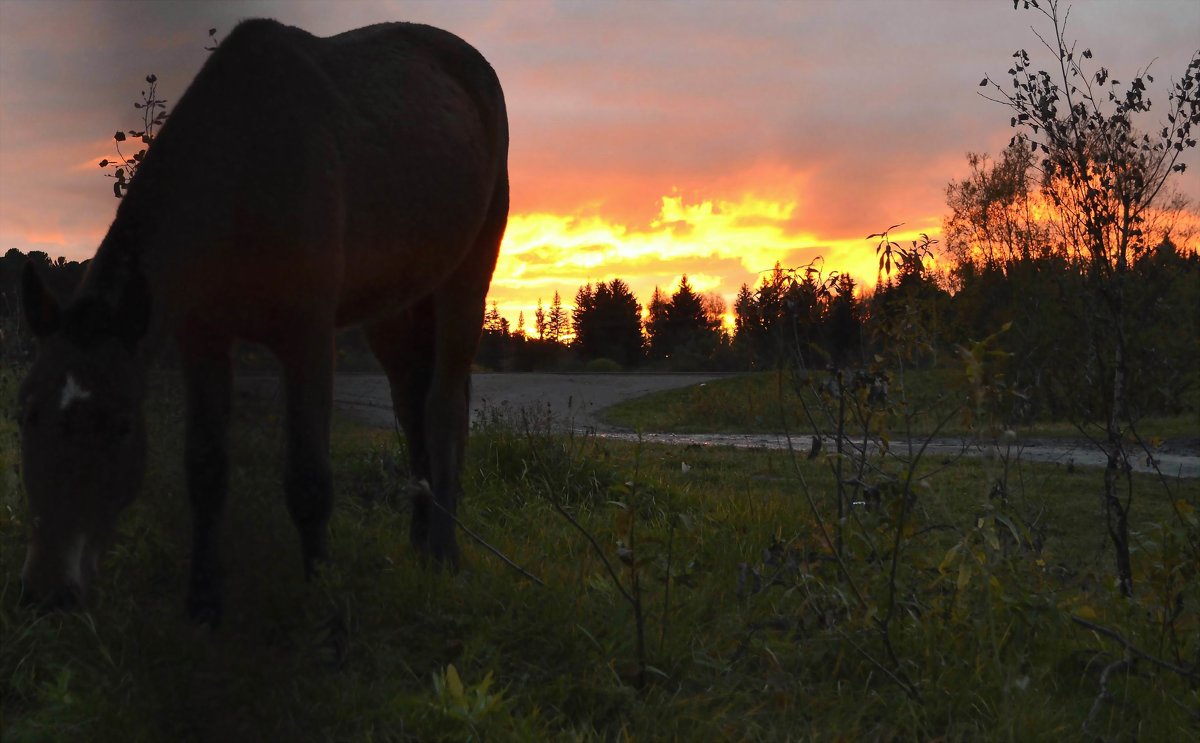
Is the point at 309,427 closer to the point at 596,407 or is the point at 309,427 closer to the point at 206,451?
the point at 206,451

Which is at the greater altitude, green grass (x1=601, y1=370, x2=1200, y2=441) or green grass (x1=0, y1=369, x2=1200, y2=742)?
green grass (x1=601, y1=370, x2=1200, y2=441)

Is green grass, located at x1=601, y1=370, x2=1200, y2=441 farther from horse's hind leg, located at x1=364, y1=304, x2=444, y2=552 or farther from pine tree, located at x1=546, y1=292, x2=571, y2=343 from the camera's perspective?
pine tree, located at x1=546, y1=292, x2=571, y2=343

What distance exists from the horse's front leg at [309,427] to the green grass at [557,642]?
12 cm

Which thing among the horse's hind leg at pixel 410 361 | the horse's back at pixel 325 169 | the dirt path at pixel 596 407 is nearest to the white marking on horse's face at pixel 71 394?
the horse's back at pixel 325 169

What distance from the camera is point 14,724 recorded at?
2.46 m

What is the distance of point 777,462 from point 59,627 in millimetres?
7631

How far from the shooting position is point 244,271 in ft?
10.0

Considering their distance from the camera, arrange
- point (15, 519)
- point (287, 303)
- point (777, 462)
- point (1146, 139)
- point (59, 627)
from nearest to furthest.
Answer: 1. point (59, 627)
2. point (287, 303)
3. point (15, 519)
4. point (1146, 139)
5. point (777, 462)

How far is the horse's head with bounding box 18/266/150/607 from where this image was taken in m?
2.66

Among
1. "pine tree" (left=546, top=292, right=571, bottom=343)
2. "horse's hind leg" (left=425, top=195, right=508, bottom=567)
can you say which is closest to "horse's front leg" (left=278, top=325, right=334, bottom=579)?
"horse's hind leg" (left=425, top=195, right=508, bottom=567)

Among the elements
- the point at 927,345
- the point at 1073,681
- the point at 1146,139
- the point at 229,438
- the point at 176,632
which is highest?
the point at 1146,139

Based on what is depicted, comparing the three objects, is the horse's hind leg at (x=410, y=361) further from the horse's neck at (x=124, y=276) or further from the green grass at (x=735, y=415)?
the green grass at (x=735, y=415)

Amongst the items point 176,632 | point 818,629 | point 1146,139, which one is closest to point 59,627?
point 176,632

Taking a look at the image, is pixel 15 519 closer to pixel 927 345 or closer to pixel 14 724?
pixel 14 724
